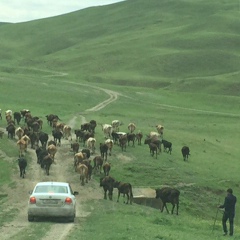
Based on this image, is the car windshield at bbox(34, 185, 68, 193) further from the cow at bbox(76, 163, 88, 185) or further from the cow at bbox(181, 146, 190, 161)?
the cow at bbox(181, 146, 190, 161)

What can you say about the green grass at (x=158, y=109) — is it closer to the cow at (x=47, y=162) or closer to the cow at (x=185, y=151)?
the cow at (x=185, y=151)

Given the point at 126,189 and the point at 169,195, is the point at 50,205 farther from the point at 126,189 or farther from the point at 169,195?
the point at 126,189

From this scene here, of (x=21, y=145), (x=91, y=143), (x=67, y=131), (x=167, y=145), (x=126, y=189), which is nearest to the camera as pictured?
(x=126, y=189)

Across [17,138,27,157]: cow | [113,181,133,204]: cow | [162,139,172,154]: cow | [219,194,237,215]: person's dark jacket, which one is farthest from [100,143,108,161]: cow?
[219,194,237,215]: person's dark jacket

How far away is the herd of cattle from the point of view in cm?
3378

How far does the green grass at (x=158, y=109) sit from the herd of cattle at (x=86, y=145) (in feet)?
2.71

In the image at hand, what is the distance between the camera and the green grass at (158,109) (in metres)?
28.5

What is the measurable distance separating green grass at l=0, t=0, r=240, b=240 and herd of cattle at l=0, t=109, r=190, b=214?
0.83 meters

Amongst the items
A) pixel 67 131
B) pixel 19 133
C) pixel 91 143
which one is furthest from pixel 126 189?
pixel 67 131

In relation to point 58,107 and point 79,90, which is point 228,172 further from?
point 79,90

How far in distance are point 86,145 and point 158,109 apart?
128ft

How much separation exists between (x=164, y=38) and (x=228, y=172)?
146 meters

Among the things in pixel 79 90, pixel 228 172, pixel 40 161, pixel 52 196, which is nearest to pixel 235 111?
pixel 79 90

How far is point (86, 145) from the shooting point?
48219 millimetres
